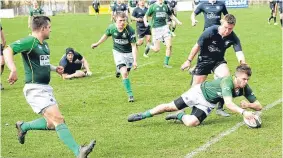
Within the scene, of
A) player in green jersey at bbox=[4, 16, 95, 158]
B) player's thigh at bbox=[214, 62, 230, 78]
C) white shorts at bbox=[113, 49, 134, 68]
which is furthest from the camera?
white shorts at bbox=[113, 49, 134, 68]

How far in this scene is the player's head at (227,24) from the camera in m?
10.2

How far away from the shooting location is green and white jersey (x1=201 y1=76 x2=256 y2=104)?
30.5ft

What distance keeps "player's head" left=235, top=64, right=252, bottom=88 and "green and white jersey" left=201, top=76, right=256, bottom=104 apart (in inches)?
6.7

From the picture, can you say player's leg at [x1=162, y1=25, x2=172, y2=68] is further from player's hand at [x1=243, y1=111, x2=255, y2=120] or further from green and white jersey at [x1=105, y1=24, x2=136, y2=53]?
player's hand at [x1=243, y1=111, x2=255, y2=120]

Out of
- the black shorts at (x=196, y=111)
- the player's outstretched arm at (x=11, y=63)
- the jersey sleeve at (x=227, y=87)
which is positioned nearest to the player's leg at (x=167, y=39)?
the black shorts at (x=196, y=111)

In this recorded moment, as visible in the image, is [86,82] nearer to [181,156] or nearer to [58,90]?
[58,90]

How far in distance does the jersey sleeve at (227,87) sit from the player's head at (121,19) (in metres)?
3.83

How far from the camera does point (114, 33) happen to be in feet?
43.3

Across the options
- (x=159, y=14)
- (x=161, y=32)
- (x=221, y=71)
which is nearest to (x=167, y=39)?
(x=161, y=32)

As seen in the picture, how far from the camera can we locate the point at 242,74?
9156 mm

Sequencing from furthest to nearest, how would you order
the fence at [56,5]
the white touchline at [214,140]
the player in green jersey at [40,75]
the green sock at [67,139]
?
the fence at [56,5], the white touchline at [214,140], the player in green jersey at [40,75], the green sock at [67,139]

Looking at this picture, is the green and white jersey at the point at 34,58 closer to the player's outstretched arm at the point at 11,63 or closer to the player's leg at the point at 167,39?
the player's outstretched arm at the point at 11,63

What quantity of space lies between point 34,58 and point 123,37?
17.1ft

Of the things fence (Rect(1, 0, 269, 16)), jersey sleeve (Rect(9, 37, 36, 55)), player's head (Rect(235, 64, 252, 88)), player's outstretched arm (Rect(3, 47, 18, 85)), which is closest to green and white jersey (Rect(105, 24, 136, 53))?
player's head (Rect(235, 64, 252, 88))
